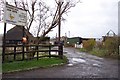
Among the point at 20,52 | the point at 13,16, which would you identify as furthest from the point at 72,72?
the point at 13,16

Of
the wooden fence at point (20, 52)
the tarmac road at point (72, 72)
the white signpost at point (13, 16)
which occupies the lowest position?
the tarmac road at point (72, 72)

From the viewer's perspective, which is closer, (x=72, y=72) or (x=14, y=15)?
(x=72, y=72)

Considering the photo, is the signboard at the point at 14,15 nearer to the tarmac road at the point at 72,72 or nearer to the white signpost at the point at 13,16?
the white signpost at the point at 13,16

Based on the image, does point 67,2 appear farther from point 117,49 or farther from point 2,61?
point 2,61

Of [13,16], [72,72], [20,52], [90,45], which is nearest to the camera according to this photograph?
[72,72]

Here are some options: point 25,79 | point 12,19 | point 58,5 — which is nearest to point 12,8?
point 12,19

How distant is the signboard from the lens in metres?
14.8

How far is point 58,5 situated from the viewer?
938 inches

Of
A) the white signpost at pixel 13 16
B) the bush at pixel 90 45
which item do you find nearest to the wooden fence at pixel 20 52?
the white signpost at pixel 13 16

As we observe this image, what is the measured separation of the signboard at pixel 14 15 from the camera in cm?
1477

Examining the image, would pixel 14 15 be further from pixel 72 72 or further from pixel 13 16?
pixel 72 72

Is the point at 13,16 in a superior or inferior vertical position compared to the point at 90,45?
superior

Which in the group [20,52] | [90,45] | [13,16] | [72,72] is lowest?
[72,72]

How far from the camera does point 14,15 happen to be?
15.5 metres
